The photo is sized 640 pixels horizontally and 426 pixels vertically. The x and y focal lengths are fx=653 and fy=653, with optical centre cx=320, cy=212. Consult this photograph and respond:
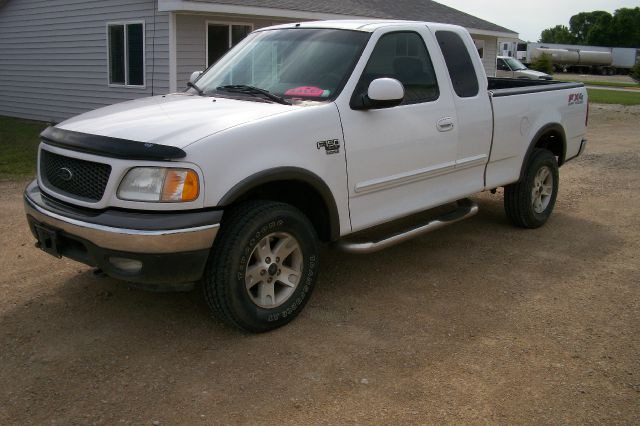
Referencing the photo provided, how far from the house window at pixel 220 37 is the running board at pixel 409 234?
9411mm

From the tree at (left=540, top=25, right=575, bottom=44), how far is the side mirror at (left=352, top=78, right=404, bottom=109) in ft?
392

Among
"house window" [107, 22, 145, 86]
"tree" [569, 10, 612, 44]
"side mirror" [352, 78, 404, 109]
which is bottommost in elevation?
"side mirror" [352, 78, 404, 109]

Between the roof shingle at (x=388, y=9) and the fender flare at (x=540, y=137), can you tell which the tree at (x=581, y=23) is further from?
the fender flare at (x=540, y=137)

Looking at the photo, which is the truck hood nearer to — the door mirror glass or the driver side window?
the door mirror glass

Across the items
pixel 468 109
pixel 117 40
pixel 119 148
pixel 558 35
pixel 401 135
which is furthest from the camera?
pixel 558 35

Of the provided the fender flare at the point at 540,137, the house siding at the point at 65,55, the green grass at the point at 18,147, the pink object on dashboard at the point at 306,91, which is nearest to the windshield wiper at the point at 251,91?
the pink object on dashboard at the point at 306,91

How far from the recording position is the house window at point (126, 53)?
1451cm

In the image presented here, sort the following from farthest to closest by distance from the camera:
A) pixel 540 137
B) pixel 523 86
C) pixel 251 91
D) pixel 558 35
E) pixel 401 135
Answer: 1. pixel 558 35
2. pixel 523 86
3. pixel 540 137
4. pixel 401 135
5. pixel 251 91

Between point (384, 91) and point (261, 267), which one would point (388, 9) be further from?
point (261, 267)

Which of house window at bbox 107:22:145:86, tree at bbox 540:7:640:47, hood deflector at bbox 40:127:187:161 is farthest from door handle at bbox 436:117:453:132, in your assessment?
tree at bbox 540:7:640:47

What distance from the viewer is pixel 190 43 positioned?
13711mm

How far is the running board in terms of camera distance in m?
4.63

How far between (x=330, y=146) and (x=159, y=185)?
1.22 m

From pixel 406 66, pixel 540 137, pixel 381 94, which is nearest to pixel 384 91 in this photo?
pixel 381 94
